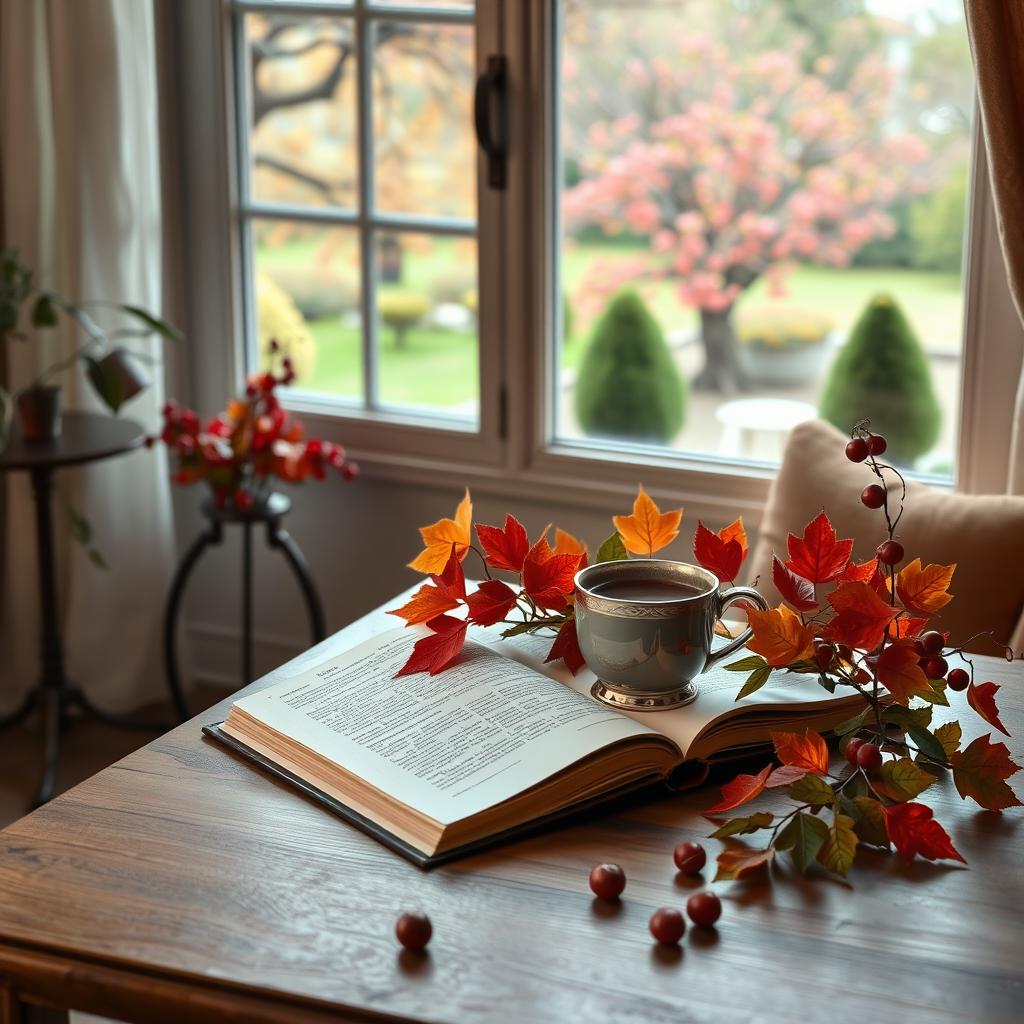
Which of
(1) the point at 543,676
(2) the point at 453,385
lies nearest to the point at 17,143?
(2) the point at 453,385

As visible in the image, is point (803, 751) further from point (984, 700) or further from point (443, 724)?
point (443, 724)

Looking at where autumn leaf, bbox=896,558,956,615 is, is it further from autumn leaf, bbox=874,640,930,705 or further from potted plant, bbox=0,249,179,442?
potted plant, bbox=0,249,179,442

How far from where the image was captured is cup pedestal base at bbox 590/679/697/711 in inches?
48.7

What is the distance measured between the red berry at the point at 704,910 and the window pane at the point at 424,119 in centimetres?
195

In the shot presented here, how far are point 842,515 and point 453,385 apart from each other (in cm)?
107

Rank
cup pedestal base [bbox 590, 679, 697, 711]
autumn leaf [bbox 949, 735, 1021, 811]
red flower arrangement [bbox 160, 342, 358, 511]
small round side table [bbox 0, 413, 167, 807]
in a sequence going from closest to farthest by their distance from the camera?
autumn leaf [bbox 949, 735, 1021, 811]
cup pedestal base [bbox 590, 679, 697, 711]
small round side table [bbox 0, 413, 167, 807]
red flower arrangement [bbox 160, 342, 358, 511]

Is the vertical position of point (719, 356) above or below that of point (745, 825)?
above

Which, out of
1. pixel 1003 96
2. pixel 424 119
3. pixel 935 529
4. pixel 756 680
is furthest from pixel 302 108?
pixel 756 680

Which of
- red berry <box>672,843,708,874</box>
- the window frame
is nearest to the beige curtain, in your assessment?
the window frame

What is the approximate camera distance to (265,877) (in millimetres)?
1046

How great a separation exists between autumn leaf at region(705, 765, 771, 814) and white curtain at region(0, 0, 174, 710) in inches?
78.4

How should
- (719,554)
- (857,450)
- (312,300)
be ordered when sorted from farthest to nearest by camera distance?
(312,300) < (719,554) < (857,450)

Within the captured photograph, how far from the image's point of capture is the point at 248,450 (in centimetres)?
265

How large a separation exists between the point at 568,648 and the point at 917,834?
0.39m
